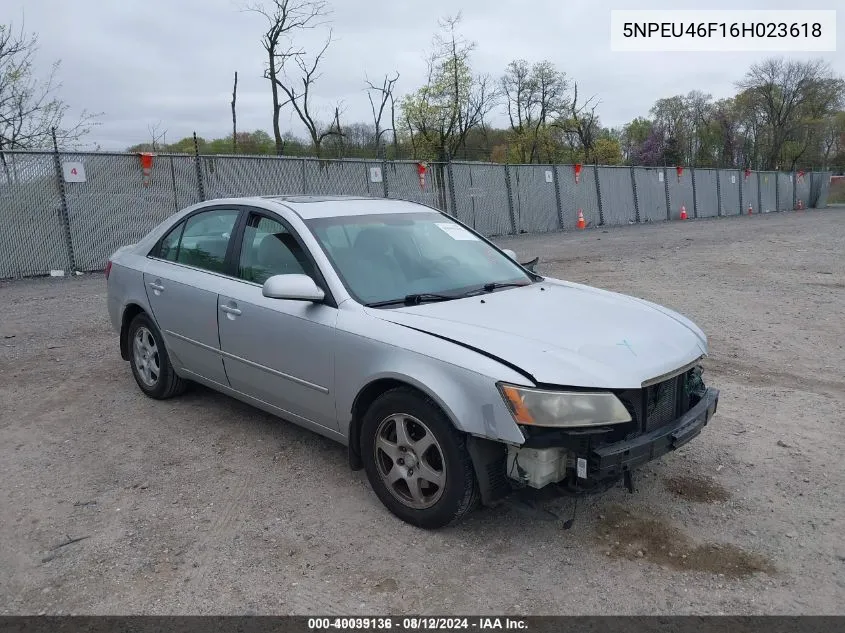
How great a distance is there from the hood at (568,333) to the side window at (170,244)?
224 centimetres

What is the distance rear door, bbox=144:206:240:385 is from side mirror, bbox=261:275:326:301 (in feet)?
3.15

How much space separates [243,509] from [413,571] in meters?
1.08

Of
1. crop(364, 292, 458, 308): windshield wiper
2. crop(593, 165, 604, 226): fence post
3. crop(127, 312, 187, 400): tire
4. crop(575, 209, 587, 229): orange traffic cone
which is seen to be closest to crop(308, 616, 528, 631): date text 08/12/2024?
crop(364, 292, 458, 308): windshield wiper

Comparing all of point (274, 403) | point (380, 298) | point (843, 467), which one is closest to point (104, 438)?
point (274, 403)

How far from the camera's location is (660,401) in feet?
10.5

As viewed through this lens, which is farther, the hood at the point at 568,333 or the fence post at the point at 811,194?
the fence post at the point at 811,194

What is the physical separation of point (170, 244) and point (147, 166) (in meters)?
9.26

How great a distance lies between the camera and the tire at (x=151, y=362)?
5.04 meters

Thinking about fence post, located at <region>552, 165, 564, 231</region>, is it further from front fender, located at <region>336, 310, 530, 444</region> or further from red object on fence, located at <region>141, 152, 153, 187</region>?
front fender, located at <region>336, 310, 530, 444</region>

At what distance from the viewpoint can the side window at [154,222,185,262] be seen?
5.03 m

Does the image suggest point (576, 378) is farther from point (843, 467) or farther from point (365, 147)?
point (365, 147)

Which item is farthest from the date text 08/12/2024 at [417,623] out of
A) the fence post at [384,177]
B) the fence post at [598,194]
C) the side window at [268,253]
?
the fence post at [598,194]

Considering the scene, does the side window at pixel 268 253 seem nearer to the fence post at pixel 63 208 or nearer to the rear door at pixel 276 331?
the rear door at pixel 276 331

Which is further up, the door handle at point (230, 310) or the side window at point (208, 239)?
the side window at point (208, 239)
